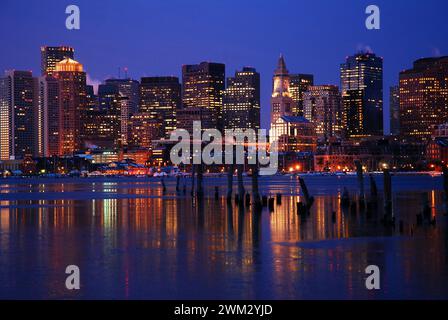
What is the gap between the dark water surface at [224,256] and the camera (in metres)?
25.2

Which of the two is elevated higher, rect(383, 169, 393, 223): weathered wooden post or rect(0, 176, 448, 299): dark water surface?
rect(383, 169, 393, 223): weathered wooden post

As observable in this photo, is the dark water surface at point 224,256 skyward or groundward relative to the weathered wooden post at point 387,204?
groundward

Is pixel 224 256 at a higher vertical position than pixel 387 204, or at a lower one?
lower

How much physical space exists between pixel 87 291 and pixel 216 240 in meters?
14.0

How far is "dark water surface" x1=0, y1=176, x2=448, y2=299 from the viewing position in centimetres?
2522

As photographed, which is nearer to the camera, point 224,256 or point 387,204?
point 224,256

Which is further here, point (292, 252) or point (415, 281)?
point (292, 252)

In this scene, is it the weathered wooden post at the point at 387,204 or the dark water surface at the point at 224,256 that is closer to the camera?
the dark water surface at the point at 224,256

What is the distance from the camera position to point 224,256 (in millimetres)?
32562
